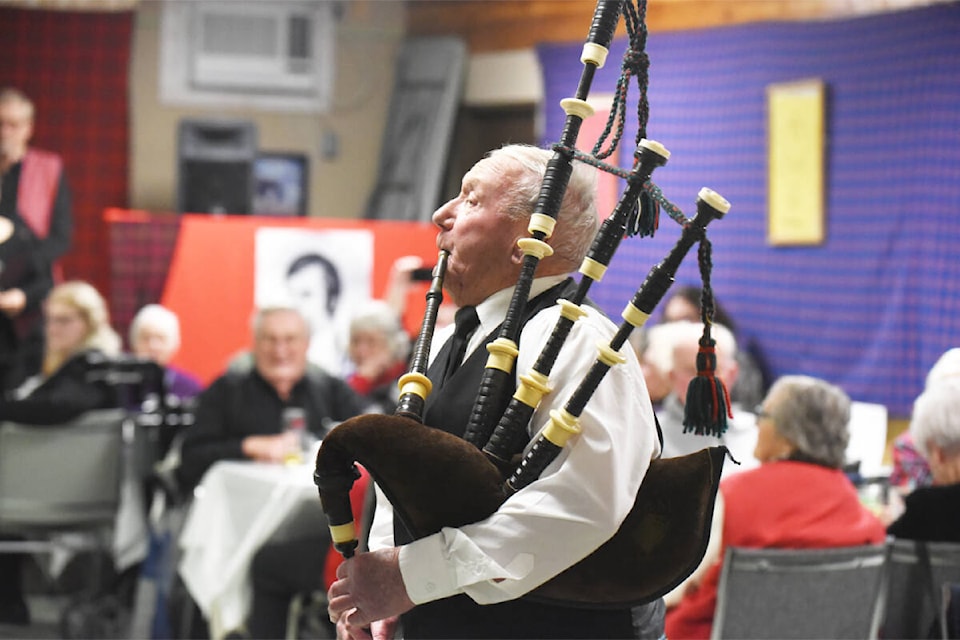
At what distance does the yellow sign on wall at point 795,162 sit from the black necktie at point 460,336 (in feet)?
15.0

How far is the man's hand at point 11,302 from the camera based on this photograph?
484 cm

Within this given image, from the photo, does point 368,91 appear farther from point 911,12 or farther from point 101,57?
point 911,12

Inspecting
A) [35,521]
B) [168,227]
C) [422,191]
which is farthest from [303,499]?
[422,191]

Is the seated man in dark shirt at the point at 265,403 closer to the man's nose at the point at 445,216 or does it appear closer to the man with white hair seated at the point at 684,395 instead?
the man with white hair seated at the point at 684,395

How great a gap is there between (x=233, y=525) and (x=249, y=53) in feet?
18.0

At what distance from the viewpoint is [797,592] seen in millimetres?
2570

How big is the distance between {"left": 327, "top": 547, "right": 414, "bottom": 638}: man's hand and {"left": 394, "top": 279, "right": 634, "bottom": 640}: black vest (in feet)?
0.25

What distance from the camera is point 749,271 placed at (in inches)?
241

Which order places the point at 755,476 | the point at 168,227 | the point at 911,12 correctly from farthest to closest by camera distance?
the point at 168,227 < the point at 911,12 < the point at 755,476

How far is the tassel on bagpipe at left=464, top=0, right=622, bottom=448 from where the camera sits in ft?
4.77

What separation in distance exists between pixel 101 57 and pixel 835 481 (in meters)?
6.77

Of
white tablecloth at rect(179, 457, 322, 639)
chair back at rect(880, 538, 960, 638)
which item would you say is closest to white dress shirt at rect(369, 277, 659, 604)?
chair back at rect(880, 538, 960, 638)

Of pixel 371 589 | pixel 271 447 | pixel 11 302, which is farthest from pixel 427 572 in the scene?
pixel 11 302

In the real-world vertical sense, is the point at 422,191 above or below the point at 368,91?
below
